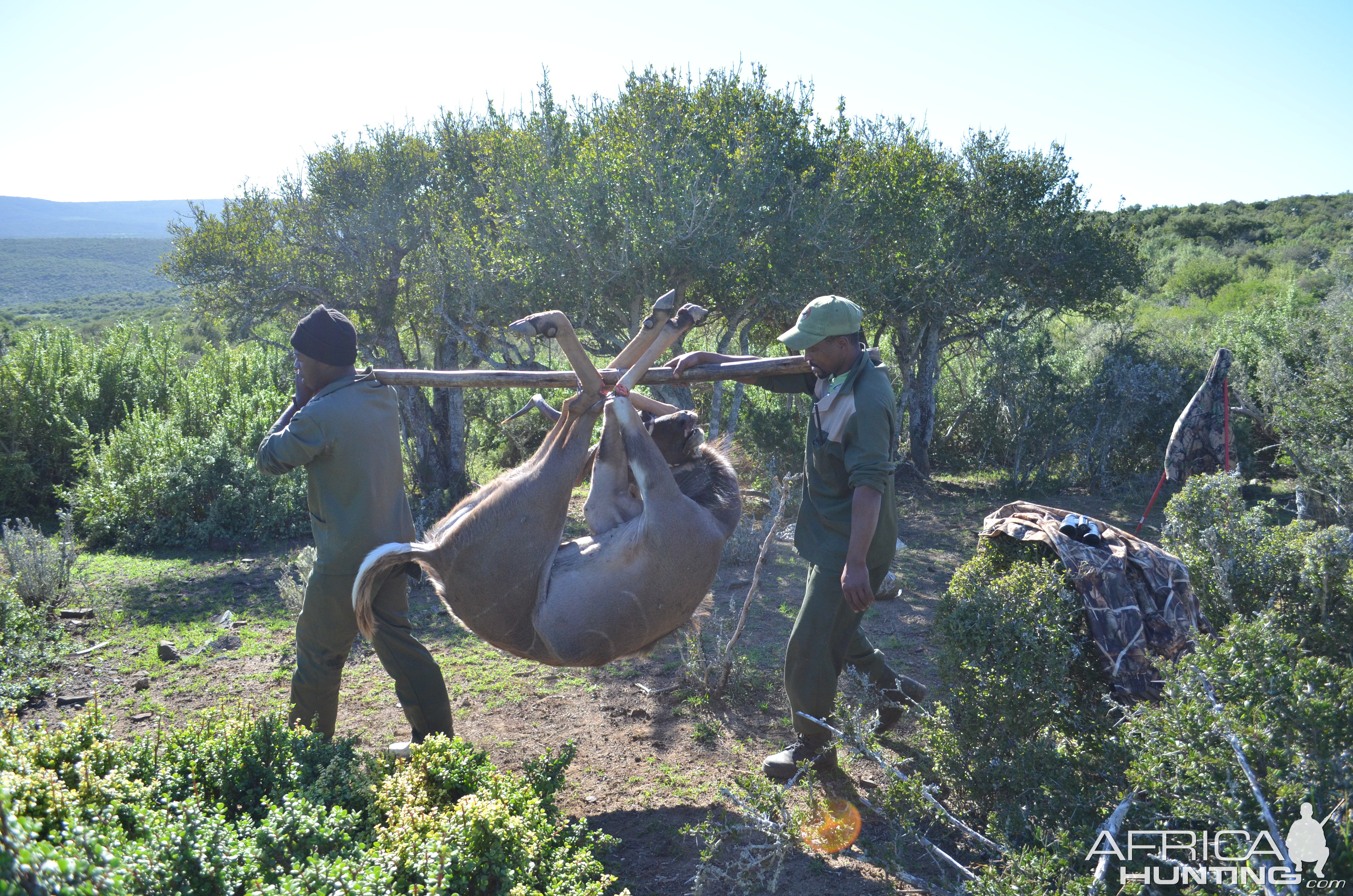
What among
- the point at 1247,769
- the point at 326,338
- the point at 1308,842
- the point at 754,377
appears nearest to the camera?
the point at 1308,842

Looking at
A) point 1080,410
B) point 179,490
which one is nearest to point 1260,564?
point 1080,410

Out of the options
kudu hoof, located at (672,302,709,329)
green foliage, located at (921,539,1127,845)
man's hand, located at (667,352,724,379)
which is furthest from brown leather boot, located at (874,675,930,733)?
kudu hoof, located at (672,302,709,329)

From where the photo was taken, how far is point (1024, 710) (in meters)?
3.41

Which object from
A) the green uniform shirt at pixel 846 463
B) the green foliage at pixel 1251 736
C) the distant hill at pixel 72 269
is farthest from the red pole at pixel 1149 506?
the distant hill at pixel 72 269

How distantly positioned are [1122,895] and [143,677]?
7.08m

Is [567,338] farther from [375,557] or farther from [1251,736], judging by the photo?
[1251,736]

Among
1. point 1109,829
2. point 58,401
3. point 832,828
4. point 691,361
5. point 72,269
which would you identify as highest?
point 72,269

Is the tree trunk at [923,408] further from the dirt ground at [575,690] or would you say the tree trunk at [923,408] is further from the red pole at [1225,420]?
the red pole at [1225,420]

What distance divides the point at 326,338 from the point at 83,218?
19672cm

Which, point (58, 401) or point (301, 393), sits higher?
point (301, 393)

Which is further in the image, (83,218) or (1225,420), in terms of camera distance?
(83,218)

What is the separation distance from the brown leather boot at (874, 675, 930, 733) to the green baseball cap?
222cm

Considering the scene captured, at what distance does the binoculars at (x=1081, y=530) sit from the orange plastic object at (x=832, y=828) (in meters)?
1.92

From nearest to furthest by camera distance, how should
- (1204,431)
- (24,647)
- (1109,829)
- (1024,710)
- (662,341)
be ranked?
(1109,829) → (1024,710) → (662,341) → (24,647) → (1204,431)
